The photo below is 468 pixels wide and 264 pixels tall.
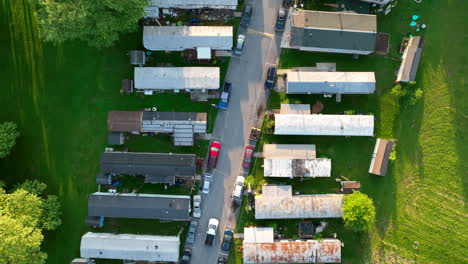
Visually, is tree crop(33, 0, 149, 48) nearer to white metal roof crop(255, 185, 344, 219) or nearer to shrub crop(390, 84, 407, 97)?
white metal roof crop(255, 185, 344, 219)

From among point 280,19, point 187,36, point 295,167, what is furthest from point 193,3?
point 295,167

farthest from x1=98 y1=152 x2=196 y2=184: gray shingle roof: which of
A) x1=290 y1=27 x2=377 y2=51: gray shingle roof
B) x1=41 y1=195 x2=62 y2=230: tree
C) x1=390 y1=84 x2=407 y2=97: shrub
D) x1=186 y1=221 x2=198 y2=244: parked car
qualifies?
x1=390 y1=84 x2=407 y2=97: shrub

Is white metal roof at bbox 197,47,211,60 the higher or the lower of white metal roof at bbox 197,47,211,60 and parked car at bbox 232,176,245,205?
the higher

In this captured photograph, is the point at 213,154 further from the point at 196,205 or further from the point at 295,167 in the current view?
the point at 295,167

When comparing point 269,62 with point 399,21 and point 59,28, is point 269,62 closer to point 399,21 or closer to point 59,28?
point 399,21

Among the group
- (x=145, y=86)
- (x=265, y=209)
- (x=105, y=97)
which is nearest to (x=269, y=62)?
(x=145, y=86)

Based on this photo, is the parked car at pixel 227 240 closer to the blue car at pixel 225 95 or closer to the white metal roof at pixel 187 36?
the blue car at pixel 225 95
